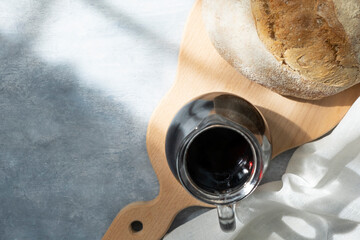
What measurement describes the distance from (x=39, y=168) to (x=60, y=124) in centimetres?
11

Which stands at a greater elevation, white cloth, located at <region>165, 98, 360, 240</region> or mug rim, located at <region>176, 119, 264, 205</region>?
mug rim, located at <region>176, 119, 264, 205</region>

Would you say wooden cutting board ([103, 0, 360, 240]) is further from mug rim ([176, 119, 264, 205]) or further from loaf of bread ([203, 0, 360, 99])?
mug rim ([176, 119, 264, 205])

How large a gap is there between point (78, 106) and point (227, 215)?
1.37ft

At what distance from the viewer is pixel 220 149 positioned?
2.46 ft

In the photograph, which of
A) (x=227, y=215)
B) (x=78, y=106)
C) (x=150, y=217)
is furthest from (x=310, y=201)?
(x=78, y=106)

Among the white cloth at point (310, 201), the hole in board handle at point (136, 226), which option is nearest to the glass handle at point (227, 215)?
the white cloth at point (310, 201)

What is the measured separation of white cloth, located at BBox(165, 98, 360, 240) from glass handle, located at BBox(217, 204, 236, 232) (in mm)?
137

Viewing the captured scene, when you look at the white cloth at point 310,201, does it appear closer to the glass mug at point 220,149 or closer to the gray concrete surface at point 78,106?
the gray concrete surface at point 78,106

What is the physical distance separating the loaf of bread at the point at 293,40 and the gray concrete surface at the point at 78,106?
0.20 metres

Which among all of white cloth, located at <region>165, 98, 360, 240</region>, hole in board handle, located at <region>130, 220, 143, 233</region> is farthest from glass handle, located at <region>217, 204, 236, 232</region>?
hole in board handle, located at <region>130, 220, 143, 233</region>

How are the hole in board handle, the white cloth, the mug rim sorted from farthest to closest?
the hole in board handle
the white cloth
the mug rim

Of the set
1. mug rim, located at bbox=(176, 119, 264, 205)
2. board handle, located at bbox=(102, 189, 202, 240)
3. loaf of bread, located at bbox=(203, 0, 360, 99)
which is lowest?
board handle, located at bbox=(102, 189, 202, 240)

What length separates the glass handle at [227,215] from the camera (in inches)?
29.8

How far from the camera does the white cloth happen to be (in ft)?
2.80
